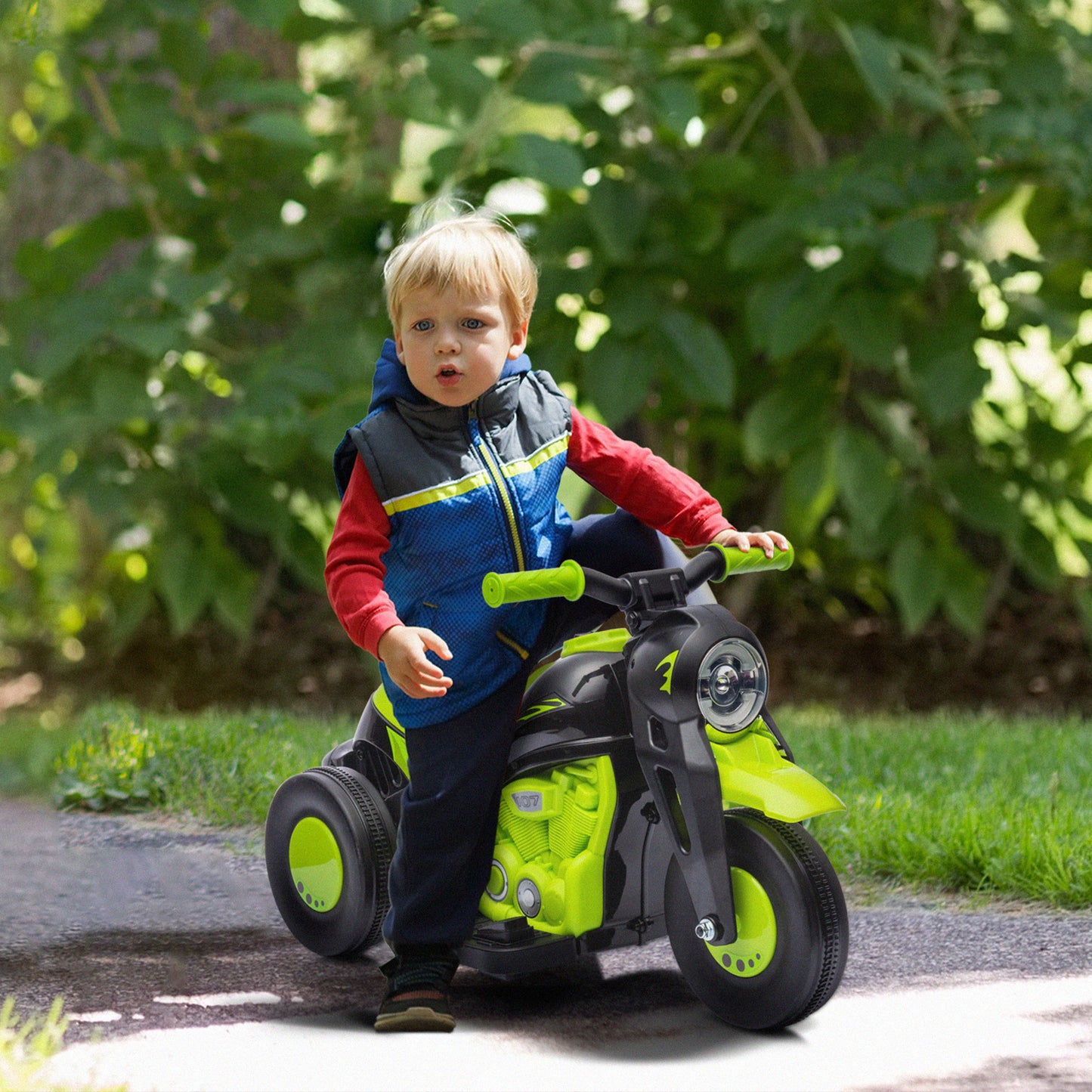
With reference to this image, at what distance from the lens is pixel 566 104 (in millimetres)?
4633

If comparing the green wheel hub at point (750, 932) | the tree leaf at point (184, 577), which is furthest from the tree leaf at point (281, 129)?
the green wheel hub at point (750, 932)

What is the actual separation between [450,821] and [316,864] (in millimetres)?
458

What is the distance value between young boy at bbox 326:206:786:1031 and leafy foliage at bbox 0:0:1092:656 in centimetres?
190

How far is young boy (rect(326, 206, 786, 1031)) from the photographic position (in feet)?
8.22

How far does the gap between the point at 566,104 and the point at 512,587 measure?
2.77 metres

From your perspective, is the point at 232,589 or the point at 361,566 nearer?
the point at 361,566

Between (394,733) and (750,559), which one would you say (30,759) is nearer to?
(394,733)

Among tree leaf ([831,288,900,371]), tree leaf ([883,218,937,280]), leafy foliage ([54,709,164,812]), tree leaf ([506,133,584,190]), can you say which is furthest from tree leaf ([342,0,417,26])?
leafy foliage ([54,709,164,812])

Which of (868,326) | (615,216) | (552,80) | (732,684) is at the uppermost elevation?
(552,80)

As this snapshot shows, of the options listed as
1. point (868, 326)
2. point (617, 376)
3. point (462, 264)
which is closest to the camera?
point (462, 264)

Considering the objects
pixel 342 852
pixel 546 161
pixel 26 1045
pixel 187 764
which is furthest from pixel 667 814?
pixel 546 161

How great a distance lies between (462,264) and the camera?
2.48 metres

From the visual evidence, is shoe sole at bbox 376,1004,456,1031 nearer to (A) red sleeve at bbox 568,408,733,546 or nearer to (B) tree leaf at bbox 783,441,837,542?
(A) red sleeve at bbox 568,408,733,546

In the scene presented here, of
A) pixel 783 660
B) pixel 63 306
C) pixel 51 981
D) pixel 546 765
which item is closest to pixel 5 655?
pixel 63 306
